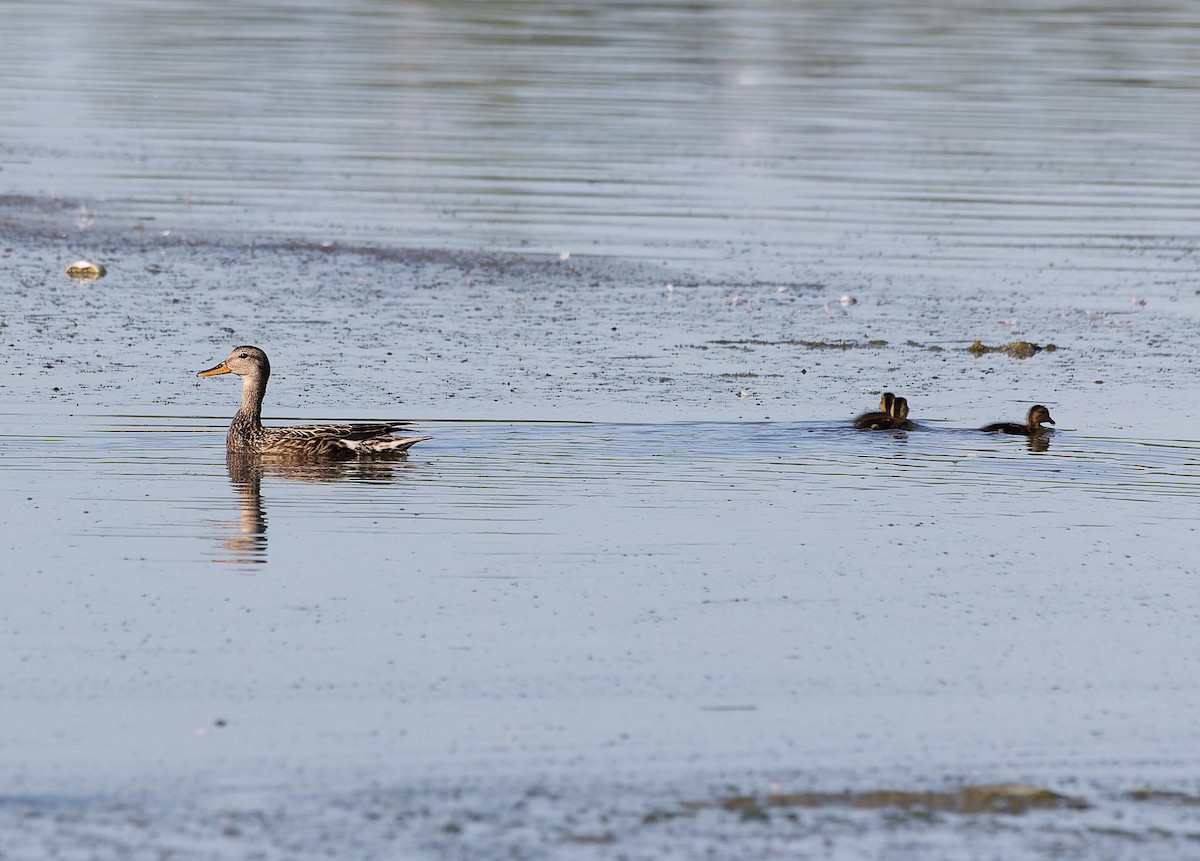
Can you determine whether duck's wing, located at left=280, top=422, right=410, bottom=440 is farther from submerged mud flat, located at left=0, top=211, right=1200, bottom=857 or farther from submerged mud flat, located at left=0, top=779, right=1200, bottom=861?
submerged mud flat, located at left=0, top=779, right=1200, bottom=861

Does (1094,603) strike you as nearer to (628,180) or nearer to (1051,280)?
(1051,280)

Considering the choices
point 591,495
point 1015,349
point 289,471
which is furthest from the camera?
point 1015,349

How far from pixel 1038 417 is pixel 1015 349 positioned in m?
3.09

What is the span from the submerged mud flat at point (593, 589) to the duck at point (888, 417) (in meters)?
0.19

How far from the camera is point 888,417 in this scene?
13414mm

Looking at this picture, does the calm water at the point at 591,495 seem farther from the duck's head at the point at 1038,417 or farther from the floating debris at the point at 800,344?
the duck's head at the point at 1038,417

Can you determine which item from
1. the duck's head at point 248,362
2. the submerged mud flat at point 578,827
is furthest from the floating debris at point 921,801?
the duck's head at point 248,362

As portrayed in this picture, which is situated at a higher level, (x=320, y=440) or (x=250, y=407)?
(x=250, y=407)

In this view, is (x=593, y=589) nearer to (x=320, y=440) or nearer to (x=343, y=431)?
(x=343, y=431)

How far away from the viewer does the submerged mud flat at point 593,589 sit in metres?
6.98

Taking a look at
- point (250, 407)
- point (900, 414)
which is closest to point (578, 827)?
point (250, 407)

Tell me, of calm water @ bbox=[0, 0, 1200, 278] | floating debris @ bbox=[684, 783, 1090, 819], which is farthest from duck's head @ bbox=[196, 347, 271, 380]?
calm water @ bbox=[0, 0, 1200, 278]

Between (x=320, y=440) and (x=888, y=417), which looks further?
(x=888, y=417)

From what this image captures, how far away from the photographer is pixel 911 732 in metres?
7.80
